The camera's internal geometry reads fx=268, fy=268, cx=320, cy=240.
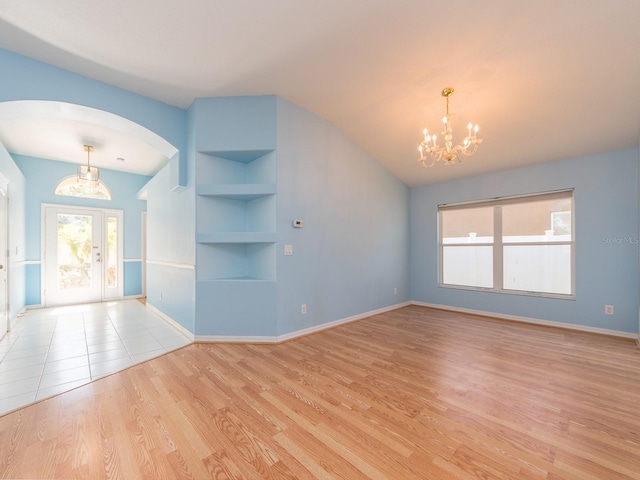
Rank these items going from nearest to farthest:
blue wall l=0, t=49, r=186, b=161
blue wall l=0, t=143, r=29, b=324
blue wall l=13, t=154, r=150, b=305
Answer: blue wall l=0, t=49, r=186, b=161, blue wall l=0, t=143, r=29, b=324, blue wall l=13, t=154, r=150, b=305

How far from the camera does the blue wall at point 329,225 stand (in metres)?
3.49

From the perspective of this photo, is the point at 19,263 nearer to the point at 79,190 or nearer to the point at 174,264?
the point at 79,190

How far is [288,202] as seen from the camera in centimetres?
349

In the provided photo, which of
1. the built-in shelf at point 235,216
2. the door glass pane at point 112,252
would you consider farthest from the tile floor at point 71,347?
the door glass pane at point 112,252

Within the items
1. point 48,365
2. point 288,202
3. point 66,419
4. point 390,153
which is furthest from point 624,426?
point 48,365

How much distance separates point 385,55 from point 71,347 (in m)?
4.75

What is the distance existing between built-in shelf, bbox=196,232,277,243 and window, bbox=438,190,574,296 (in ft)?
12.0

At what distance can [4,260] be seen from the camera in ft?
12.0

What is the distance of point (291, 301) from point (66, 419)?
86.7 inches

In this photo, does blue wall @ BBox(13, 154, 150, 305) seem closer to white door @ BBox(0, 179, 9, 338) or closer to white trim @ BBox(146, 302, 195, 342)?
white door @ BBox(0, 179, 9, 338)

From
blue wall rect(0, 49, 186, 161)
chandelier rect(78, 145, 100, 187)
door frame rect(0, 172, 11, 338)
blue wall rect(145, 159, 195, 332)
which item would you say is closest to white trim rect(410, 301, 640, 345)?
blue wall rect(145, 159, 195, 332)

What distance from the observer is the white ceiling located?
85.3 inches

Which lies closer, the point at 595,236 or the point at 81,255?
the point at 595,236

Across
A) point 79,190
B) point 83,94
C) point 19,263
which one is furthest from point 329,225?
point 79,190
